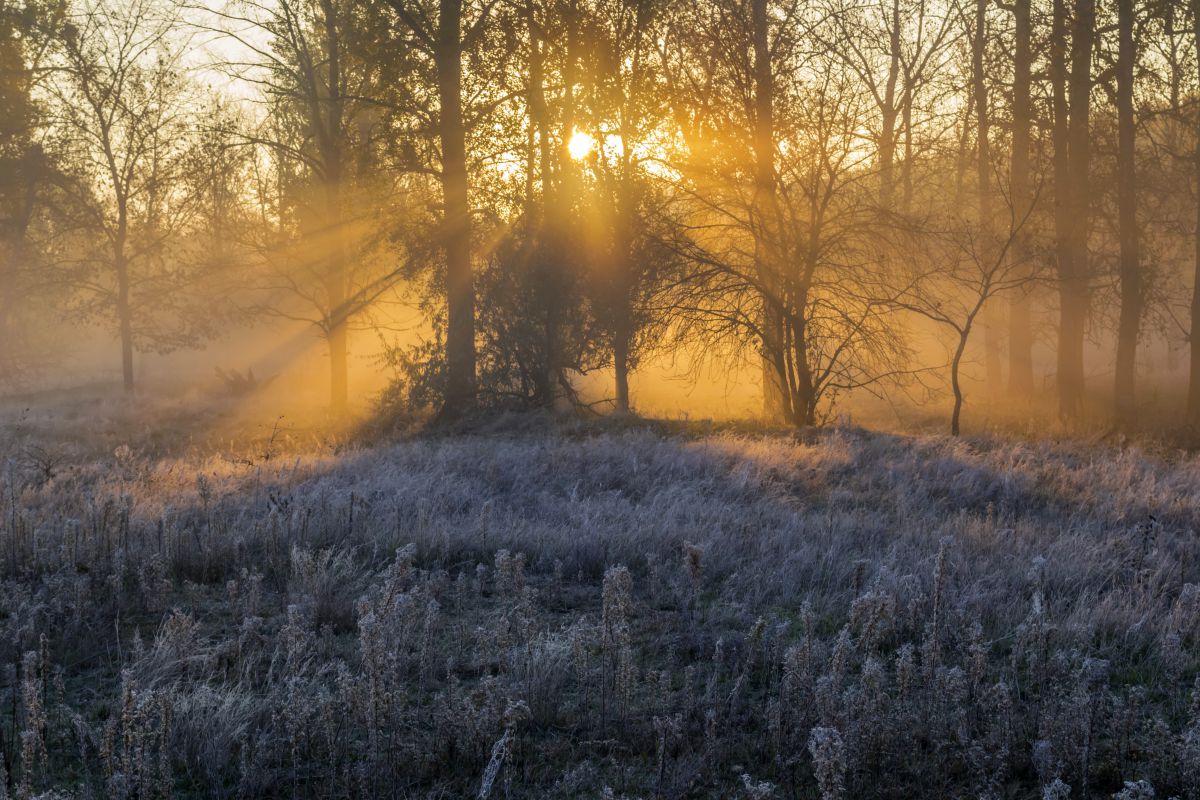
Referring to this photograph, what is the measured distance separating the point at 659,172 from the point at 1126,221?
308 inches

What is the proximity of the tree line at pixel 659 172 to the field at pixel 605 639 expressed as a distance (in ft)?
18.3

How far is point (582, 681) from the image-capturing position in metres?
3.91

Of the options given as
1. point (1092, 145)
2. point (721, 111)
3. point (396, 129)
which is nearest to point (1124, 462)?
point (721, 111)

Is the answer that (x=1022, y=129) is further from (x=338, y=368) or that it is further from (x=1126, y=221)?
(x=338, y=368)

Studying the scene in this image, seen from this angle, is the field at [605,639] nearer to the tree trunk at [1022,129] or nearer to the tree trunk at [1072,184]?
the tree trunk at [1072,184]

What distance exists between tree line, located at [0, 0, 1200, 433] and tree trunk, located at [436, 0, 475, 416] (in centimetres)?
5

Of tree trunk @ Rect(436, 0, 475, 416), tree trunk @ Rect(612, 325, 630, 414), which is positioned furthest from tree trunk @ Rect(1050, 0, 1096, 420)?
tree trunk @ Rect(436, 0, 475, 416)

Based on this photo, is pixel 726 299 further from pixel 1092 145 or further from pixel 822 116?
pixel 1092 145

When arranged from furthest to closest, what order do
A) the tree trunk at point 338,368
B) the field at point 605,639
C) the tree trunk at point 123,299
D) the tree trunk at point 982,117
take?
the tree trunk at point 123,299 < the tree trunk at point 338,368 < the tree trunk at point 982,117 < the field at point 605,639

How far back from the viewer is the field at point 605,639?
3229 millimetres

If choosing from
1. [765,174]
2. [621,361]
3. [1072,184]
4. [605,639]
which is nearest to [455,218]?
[621,361]

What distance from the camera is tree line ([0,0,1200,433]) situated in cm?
1322

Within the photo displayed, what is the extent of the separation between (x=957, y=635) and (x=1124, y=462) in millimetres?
7067

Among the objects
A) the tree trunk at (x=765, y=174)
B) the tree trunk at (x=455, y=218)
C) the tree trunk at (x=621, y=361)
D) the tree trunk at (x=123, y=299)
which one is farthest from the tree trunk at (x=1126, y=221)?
the tree trunk at (x=123, y=299)
